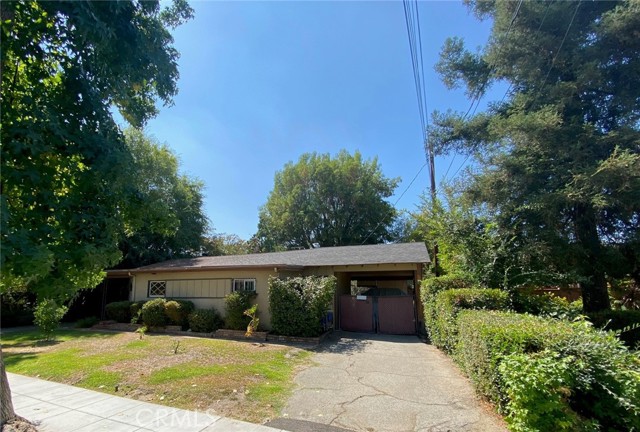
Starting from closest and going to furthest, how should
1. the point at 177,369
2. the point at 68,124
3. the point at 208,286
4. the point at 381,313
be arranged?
the point at 68,124 → the point at 177,369 → the point at 381,313 → the point at 208,286

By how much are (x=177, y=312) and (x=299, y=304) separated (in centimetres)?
577

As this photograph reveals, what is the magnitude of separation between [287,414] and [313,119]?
14.8 m

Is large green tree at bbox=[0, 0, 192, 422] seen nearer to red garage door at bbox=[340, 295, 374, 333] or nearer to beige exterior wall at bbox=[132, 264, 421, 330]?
beige exterior wall at bbox=[132, 264, 421, 330]

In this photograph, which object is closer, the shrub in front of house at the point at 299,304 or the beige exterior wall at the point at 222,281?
the shrub in front of house at the point at 299,304

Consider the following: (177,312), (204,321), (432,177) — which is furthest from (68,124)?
(432,177)

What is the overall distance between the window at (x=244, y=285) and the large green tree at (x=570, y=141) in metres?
9.71

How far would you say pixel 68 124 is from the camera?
393 centimetres

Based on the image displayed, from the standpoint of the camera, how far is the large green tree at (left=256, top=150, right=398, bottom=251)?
32.0 meters

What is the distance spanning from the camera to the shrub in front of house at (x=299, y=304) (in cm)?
1130

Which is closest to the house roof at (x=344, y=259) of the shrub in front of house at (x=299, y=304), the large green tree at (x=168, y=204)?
the shrub in front of house at (x=299, y=304)

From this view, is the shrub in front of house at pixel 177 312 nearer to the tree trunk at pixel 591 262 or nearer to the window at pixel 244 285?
the window at pixel 244 285

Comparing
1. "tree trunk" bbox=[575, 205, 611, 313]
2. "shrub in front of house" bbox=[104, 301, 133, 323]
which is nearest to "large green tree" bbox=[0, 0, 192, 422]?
"shrub in front of house" bbox=[104, 301, 133, 323]

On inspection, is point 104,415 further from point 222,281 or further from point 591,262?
point 591,262

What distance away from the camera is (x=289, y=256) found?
673 inches
